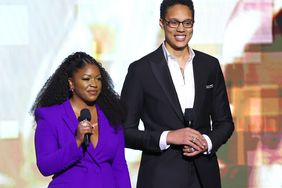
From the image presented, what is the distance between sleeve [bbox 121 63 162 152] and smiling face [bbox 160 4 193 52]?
0.22 meters

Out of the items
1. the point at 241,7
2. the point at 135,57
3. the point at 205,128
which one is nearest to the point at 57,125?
the point at 205,128

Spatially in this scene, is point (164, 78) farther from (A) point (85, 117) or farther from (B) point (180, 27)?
(A) point (85, 117)

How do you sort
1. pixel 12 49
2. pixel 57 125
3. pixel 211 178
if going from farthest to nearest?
1. pixel 12 49
2. pixel 211 178
3. pixel 57 125

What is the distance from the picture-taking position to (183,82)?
347 centimetres

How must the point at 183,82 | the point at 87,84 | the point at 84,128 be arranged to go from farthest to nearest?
the point at 183,82 < the point at 87,84 < the point at 84,128

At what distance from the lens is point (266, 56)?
17.0ft

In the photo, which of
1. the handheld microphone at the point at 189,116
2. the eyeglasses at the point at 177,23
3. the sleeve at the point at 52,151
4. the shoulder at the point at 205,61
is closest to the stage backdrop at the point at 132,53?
the shoulder at the point at 205,61

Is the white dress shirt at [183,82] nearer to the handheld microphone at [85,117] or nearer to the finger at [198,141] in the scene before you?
the finger at [198,141]

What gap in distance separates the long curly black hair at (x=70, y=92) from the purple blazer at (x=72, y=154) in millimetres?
46

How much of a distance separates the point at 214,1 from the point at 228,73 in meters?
0.50

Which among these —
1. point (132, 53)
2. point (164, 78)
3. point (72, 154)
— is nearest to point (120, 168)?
point (72, 154)

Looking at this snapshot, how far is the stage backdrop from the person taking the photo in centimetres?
506

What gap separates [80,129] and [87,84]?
0.27 meters

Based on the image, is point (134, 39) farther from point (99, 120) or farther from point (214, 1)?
point (99, 120)
